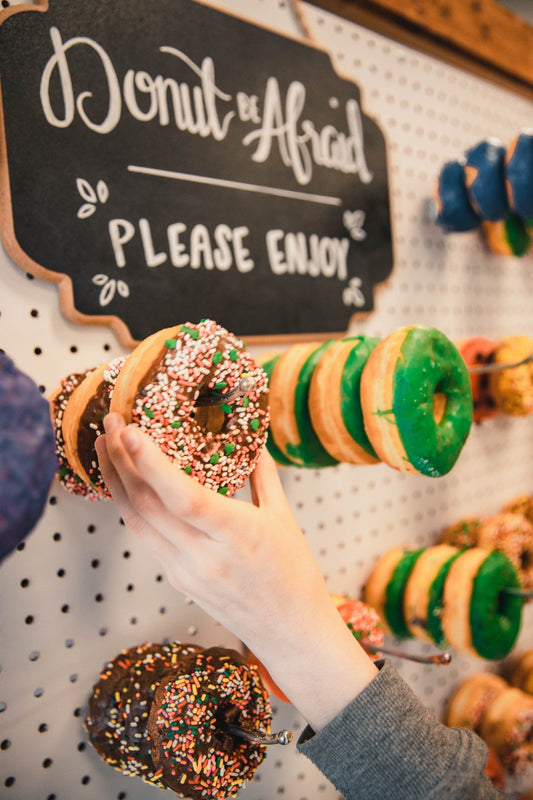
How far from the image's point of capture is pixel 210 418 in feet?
3.05

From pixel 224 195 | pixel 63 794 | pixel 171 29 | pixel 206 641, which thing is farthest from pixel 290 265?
pixel 63 794

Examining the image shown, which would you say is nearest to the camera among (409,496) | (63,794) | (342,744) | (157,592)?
(342,744)

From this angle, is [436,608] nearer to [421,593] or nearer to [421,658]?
[421,593]

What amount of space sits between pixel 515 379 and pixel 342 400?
33.4 inches

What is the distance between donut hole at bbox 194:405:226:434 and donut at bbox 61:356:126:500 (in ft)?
0.48

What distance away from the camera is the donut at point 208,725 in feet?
2.97

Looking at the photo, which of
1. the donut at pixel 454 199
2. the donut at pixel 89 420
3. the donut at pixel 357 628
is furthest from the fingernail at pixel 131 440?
the donut at pixel 454 199

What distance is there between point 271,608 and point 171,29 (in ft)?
3.96

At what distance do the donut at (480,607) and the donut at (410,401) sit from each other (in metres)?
0.51

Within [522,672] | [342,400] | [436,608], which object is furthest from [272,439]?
[522,672]

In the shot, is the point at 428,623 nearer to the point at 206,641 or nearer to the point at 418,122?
the point at 206,641

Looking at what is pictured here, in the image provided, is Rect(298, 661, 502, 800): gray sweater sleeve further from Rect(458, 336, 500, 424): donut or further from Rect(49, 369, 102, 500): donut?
Rect(458, 336, 500, 424): donut

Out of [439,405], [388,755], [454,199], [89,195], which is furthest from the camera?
[454,199]

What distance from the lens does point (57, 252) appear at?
108 centimetres
